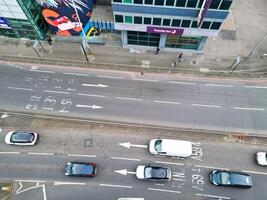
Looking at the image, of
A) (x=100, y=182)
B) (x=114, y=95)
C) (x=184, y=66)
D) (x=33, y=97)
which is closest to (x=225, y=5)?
(x=184, y=66)

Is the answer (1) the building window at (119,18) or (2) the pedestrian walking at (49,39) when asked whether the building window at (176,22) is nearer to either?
(1) the building window at (119,18)

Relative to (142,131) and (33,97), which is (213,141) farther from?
(33,97)

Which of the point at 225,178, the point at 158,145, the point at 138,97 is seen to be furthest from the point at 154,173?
the point at 138,97

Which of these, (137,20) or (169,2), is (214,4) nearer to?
(169,2)

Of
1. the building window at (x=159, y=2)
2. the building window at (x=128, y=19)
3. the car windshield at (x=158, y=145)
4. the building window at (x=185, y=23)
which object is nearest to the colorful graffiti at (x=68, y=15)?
the building window at (x=128, y=19)

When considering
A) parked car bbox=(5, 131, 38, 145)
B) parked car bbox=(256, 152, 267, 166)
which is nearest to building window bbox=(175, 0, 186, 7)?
parked car bbox=(256, 152, 267, 166)
